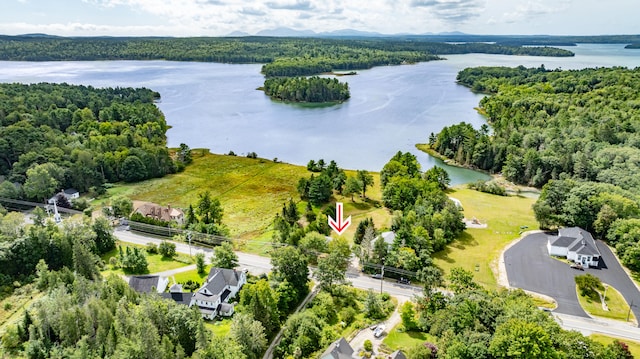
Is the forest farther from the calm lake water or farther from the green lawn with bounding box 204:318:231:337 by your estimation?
the green lawn with bounding box 204:318:231:337

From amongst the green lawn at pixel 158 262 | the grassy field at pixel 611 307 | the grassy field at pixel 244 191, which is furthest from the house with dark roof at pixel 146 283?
the grassy field at pixel 611 307

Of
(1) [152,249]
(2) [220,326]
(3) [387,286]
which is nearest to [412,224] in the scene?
(3) [387,286]

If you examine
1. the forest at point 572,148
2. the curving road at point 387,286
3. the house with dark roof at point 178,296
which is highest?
the forest at point 572,148

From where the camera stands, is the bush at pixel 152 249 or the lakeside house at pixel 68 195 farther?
the lakeside house at pixel 68 195

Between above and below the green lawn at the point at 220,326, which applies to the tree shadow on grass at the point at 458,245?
above

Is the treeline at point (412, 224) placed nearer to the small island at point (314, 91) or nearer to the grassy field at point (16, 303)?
the grassy field at point (16, 303)

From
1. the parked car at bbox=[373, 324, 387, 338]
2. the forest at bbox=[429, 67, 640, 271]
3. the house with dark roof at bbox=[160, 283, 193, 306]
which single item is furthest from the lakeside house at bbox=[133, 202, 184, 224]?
the forest at bbox=[429, 67, 640, 271]

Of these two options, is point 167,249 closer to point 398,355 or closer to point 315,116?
point 398,355
